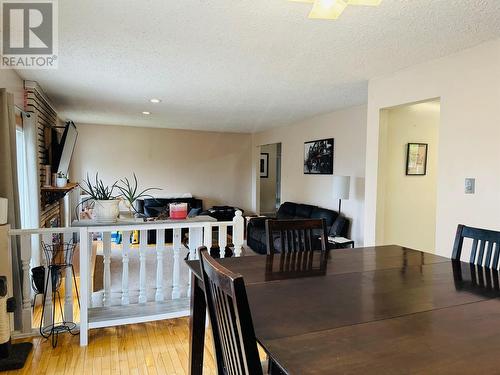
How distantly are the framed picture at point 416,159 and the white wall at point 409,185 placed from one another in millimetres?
49

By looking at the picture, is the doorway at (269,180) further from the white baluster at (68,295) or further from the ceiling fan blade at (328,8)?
the ceiling fan blade at (328,8)

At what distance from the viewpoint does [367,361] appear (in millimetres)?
834

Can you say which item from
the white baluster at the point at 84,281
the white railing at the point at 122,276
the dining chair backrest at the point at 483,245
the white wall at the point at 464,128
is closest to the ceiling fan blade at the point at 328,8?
the dining chair backrest at the point at 483,245

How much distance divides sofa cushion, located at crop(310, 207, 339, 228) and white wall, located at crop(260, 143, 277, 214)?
418 centimetres

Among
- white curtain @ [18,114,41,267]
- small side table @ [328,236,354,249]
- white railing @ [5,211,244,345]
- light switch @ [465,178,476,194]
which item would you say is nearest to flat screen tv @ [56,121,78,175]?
white curtain @ [18,114,41,267]

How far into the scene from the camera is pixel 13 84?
3.22m

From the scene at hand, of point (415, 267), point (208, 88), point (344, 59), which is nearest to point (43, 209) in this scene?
point (208, 88)

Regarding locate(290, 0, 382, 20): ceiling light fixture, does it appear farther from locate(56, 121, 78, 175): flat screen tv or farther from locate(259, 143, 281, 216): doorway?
locate(259, 143, 281, 216): doorway

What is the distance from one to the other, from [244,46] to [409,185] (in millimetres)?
2629

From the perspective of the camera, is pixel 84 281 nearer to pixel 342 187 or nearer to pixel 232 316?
pixel 232 316

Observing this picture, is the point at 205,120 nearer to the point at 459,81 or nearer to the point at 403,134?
the point at 403,134

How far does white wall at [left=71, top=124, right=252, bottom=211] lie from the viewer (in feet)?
23.7

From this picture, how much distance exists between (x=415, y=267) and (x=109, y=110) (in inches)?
204

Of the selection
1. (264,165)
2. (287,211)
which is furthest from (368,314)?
(264,165)
